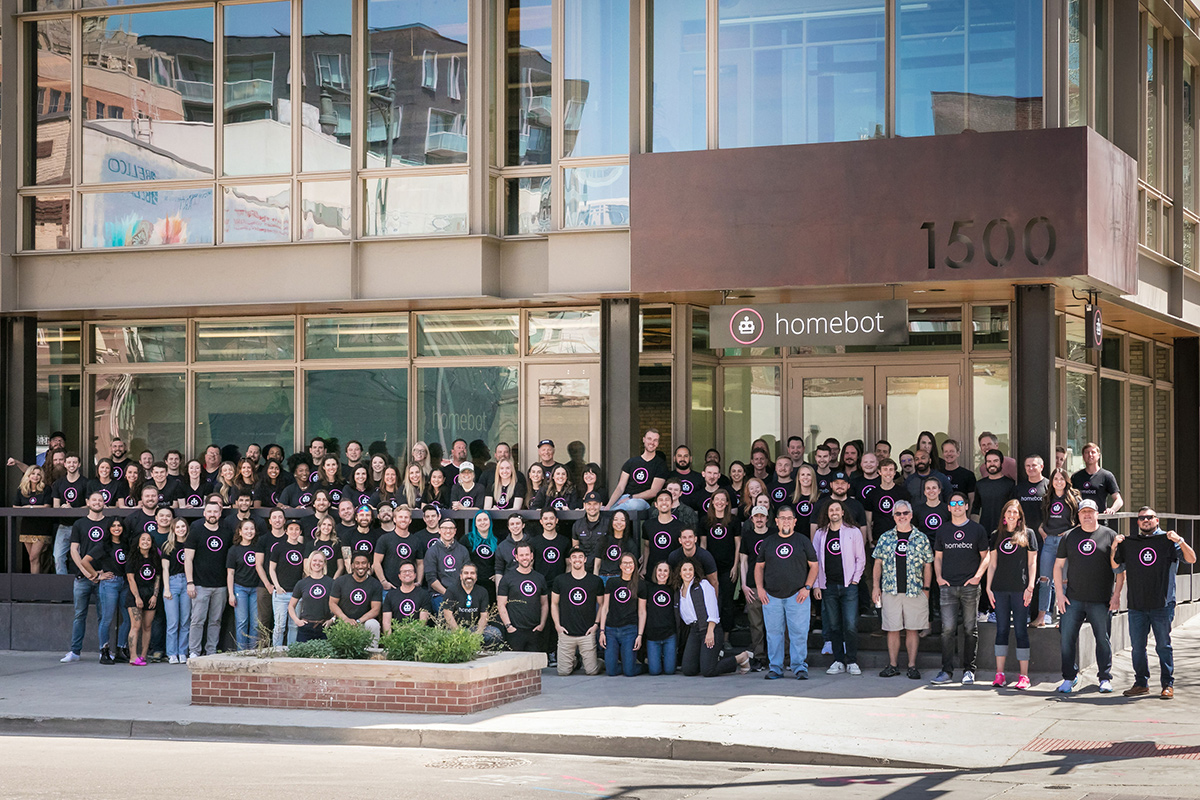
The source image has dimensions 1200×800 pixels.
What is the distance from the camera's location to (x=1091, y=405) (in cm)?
2062

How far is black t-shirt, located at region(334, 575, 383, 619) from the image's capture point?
50.1 feet

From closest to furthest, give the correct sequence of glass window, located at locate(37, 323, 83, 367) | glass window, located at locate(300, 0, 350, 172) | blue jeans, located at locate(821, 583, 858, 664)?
blue jeans, located at locate(821, 583, 858, 664)
glass window, located at locate(300, 0, 350, 172)
glass window, located at locate(37, 323, 83, 367)

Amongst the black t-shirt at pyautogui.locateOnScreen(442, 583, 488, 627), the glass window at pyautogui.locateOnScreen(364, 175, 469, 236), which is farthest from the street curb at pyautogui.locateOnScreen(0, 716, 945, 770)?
the glass window at pyautogui.locateOnScreen(364, 175, 469, 236)

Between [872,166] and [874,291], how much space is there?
6.30 feet

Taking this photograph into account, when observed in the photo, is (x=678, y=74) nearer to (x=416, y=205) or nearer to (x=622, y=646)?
(x=416, y=205)

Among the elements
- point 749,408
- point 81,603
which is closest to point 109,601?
point 81,603

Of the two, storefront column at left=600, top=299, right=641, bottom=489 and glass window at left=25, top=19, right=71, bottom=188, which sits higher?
glass window at left=25, top=19, right=71, bottom=188

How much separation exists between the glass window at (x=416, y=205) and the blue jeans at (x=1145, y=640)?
897cm

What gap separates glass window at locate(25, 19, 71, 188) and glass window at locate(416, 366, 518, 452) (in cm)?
569

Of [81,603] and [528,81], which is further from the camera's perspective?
[528,81]

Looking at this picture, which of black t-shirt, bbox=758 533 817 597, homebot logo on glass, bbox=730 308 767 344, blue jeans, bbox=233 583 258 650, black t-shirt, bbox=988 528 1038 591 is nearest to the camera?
black t-shirt, bbox=988 528 1038 591

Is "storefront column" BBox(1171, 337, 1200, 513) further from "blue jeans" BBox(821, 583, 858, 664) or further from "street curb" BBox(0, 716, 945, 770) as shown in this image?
"street curb" BBox(0, 716, 945, 770)

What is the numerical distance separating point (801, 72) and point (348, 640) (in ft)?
27.3

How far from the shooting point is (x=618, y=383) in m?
17.5
